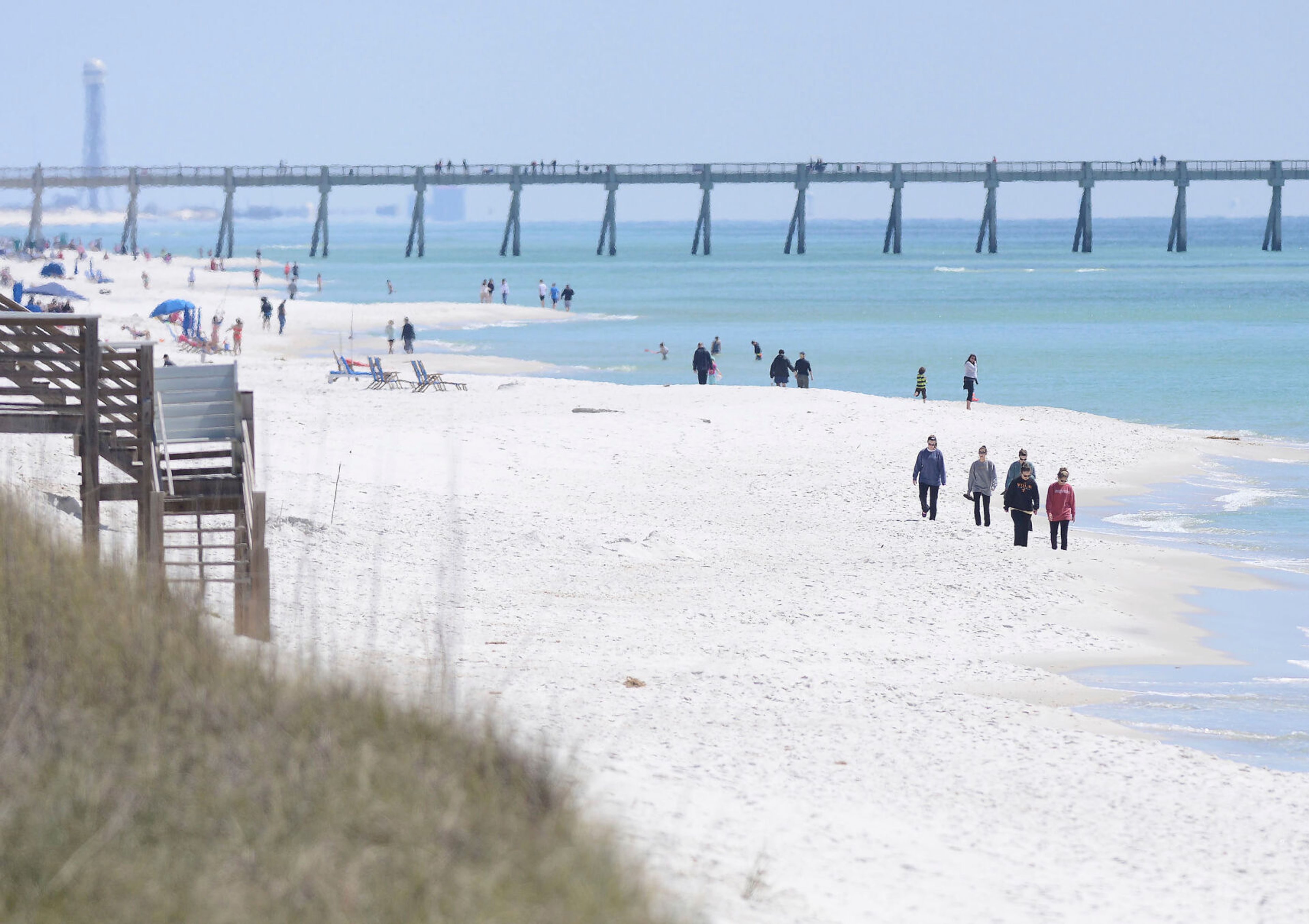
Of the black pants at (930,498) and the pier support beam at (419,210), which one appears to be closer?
the black pants at (930,498)

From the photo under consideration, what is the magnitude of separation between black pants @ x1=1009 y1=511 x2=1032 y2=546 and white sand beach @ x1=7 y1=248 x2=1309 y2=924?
0.97ft

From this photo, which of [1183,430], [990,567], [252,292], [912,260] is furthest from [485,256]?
[990,567]

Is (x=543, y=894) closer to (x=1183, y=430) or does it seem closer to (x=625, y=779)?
(x=625, y=779)

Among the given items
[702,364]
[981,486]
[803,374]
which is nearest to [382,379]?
[702,364]

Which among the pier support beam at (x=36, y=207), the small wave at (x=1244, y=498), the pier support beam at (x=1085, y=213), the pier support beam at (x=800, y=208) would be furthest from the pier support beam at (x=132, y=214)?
the small wave at (x=1244, y=498)

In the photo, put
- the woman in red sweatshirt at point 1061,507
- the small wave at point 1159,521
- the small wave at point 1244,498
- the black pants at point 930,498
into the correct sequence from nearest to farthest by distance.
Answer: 1. the woman in red sweatshirt at point 1061,507
2. the black pants at point 930,498
3. the small wave at point 1159,521
4. the small wave at point 1244,498

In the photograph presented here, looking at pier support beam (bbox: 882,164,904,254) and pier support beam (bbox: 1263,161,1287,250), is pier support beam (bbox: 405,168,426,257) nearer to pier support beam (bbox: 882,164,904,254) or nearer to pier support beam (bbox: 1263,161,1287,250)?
pier support beam (bbox: 882,164,904,254)

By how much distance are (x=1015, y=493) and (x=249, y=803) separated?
12.0 m

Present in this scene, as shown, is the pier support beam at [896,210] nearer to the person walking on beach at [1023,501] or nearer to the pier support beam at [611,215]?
the pier support beam at [611,215]

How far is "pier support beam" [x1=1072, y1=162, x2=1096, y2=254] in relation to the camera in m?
99.3

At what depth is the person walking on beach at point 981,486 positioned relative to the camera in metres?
17.3

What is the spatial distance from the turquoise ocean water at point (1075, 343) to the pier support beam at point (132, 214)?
452 inches

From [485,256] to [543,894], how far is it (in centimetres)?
11576

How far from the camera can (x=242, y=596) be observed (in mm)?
10281
